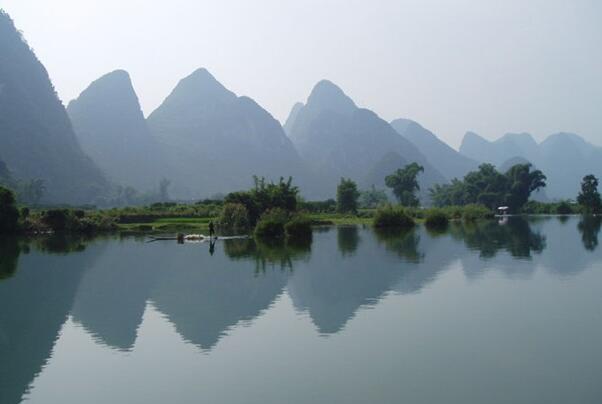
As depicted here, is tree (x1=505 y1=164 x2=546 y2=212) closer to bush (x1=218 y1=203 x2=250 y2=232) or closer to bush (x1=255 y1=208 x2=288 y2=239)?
bush (x1=218 y1=203 x2=250 y2=232)

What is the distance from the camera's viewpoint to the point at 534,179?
107 metres

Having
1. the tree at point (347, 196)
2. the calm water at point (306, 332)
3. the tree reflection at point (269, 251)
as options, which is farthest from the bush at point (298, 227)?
the tree at point (347, 196)

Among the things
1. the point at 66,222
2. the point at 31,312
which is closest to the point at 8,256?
the point at 31,312

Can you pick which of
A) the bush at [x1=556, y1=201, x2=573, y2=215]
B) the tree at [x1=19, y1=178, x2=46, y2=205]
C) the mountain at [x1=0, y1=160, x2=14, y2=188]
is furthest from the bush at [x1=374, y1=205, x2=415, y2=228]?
the mountain at [x1=0, y1=160, x2=14, y2=188]

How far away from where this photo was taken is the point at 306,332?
13.8 m

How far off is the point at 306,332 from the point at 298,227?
28.4 metres

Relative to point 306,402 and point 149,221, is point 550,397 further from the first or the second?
point 149,221

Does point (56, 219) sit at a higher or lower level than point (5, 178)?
lower

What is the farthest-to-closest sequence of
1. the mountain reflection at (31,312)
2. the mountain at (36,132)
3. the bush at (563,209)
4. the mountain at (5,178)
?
the mountain at (36,132) → the mountain at (5,178) → the bush at (563,209) → the mountain reflection at (31,312)

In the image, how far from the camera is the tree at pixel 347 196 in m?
78.5

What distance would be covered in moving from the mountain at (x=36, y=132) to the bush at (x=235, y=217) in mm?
89688

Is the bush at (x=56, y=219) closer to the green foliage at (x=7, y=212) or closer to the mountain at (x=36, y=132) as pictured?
the green foliage at (x=7, y=212)

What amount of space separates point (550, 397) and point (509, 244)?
27.8 metres

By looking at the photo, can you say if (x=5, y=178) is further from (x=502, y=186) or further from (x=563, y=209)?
(x=563, y=209)
